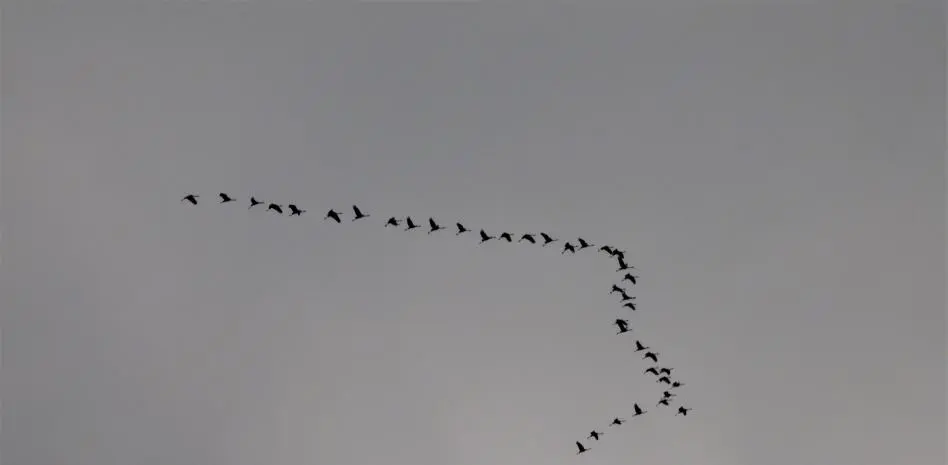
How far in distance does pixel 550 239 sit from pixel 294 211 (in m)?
17.6

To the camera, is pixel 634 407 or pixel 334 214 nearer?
pixel 334 214

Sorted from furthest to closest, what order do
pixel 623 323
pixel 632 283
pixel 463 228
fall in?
1. pixel 632 283
2. pixel 463 228
3. pixel 623 323

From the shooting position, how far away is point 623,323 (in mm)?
67312

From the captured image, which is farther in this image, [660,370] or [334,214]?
[660,370]

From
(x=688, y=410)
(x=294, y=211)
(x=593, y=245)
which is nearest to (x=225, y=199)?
(x=294, y=211)

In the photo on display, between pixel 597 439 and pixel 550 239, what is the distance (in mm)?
16301

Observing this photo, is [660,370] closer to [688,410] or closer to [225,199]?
[688,410]

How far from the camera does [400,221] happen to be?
244ft

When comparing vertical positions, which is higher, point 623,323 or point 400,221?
point 400,221

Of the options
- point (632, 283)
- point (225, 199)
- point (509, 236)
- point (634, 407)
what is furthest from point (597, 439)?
point (225, 199)

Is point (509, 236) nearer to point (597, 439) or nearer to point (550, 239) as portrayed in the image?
point (550, 239)

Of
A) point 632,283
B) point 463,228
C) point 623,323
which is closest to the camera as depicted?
point 623,323

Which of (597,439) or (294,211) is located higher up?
(294,211)

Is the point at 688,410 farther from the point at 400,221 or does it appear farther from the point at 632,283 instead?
the point at 400,221
